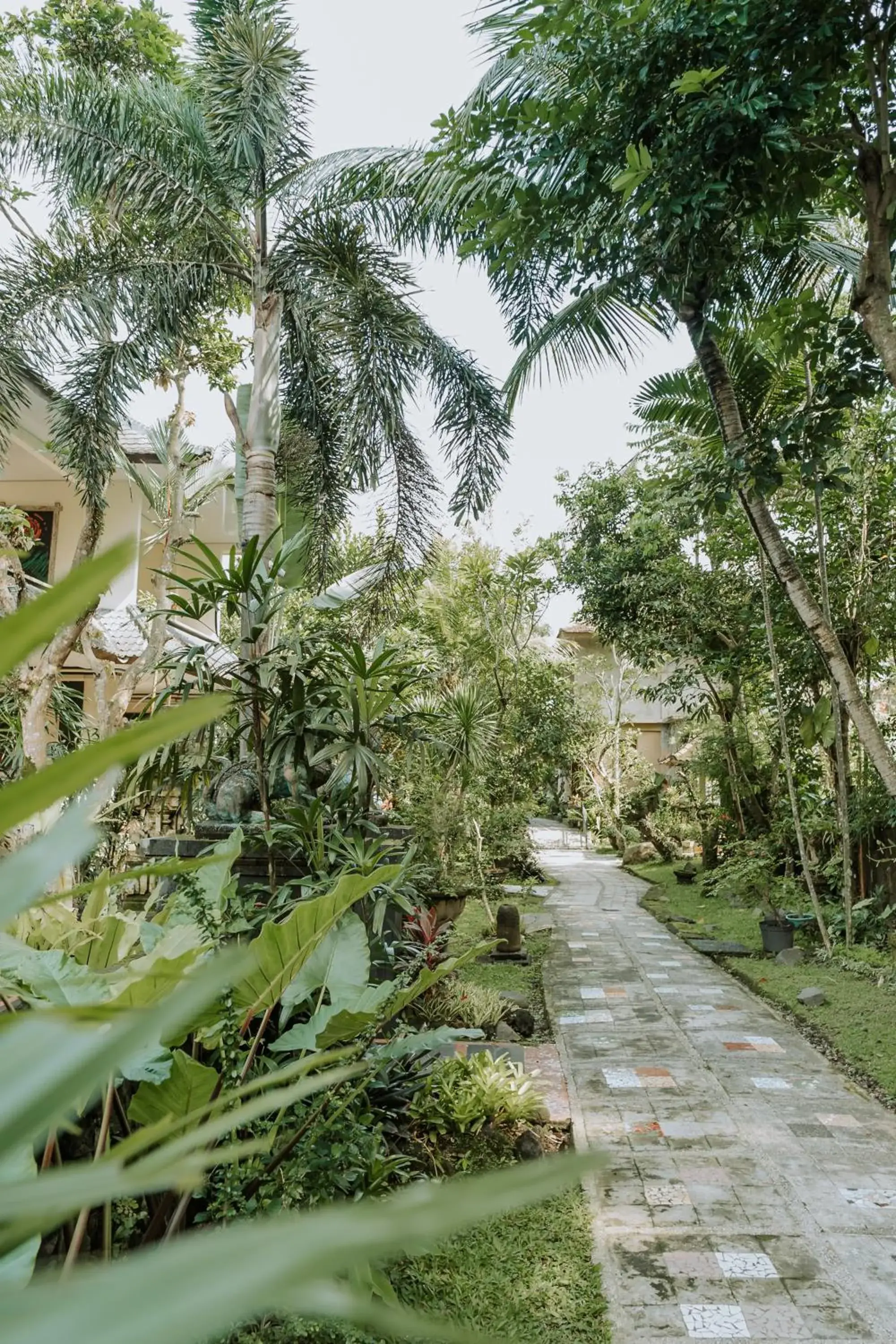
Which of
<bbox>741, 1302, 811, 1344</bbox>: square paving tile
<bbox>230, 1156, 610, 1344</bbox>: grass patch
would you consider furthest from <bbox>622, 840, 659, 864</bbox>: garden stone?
<bbox>741, 1302, 811, 1344</bbox>: square paving tile

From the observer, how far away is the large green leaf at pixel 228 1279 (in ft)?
0.57

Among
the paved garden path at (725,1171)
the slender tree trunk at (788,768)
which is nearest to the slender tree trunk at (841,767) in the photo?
the slender tree trunk at (788,768)

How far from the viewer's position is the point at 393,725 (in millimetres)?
4234

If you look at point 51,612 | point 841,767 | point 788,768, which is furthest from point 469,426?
point 51,612

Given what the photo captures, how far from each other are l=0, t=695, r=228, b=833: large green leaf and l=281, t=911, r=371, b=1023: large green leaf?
222 centimetres

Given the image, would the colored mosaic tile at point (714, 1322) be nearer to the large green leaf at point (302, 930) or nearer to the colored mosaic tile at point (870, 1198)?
the colored mosaic tile at point (870, 1198)

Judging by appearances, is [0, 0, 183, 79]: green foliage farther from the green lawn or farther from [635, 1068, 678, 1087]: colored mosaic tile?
the green lawn

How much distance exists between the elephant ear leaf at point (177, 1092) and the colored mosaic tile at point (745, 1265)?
2.13 m

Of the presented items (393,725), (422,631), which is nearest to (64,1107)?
(393,725)

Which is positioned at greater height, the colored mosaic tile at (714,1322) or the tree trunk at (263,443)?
the tree trunk at (263,443)

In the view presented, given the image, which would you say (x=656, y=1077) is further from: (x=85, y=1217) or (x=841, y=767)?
(x=85, y=1217)

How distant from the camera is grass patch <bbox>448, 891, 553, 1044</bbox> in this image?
6.55 meters

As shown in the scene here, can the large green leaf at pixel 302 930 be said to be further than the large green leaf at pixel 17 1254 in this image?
Yes

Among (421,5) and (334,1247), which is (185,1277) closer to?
(334,1247)
